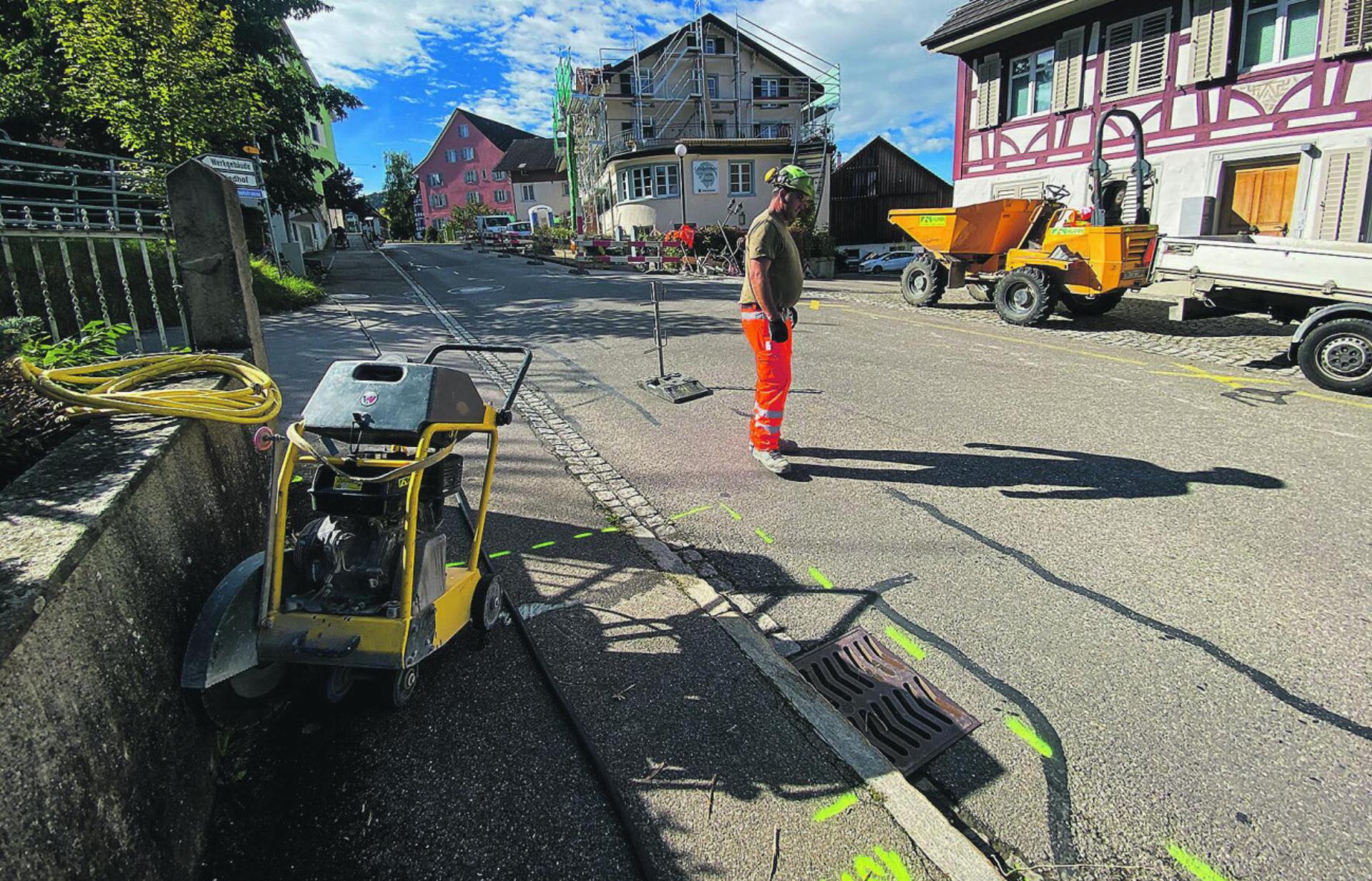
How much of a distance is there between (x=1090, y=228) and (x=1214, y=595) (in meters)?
9.00

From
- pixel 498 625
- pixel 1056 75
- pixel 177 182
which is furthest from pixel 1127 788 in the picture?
pixel 1056 75

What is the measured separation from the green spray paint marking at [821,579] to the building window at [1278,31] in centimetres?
1599

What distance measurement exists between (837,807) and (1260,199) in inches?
667

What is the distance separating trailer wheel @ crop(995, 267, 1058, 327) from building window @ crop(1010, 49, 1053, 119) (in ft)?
26.9

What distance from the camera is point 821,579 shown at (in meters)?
3.79

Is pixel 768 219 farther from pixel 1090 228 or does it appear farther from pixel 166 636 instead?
pixel 1090 228

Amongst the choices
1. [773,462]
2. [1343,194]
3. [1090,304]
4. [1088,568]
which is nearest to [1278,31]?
[1343,194]

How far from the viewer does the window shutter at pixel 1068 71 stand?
16.4 meters

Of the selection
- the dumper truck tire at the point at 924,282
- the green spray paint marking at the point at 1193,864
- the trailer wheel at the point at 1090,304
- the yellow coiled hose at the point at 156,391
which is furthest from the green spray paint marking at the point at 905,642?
the dumper truck tire at the point at 924,282

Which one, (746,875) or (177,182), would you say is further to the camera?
(177,182)

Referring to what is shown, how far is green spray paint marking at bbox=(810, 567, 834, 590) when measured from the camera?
147 inches

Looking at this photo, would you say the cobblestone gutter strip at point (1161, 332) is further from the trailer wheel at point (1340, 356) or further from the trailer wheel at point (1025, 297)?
the trailer wheel at point (1340, 356)

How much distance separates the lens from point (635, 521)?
14.8ft

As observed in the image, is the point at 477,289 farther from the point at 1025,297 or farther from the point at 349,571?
the point at 349,571
